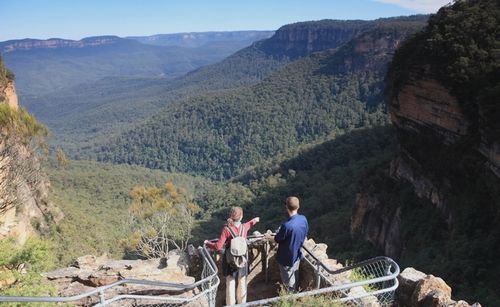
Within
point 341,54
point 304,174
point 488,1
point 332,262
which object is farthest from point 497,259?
point 341,54

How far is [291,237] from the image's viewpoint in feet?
25.2

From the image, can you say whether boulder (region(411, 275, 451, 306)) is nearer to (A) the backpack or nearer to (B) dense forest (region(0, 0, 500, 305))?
(A) the backpack

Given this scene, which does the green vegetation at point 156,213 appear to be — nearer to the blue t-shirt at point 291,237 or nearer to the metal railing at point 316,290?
the metal railing at point 316,290

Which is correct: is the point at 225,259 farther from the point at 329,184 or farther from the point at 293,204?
the point at 329,184

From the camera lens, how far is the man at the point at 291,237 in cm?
761

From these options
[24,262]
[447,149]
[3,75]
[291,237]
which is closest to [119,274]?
[24,262]

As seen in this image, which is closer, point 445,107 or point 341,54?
point 445,107

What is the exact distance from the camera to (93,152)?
14138cm

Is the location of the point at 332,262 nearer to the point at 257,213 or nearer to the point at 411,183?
the point at 411,183

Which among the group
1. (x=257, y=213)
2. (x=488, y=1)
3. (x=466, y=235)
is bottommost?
(x=257, y=213)

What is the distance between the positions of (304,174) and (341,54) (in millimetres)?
59169

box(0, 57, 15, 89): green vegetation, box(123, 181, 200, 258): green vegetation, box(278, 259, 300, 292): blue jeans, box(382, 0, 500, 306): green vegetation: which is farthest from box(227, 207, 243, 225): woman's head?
box(123, 181, 200, 258): green vegetation

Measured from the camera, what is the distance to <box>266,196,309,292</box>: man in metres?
7.61

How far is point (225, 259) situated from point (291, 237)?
4.03 ft
